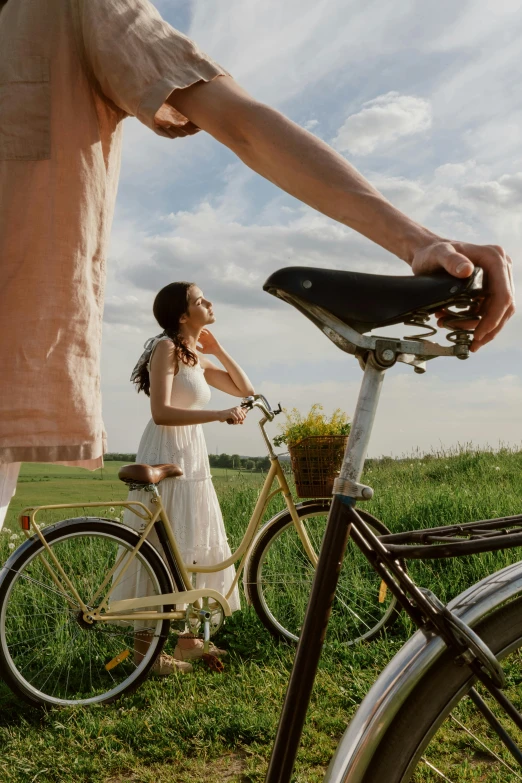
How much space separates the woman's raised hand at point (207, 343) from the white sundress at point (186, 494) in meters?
0.23

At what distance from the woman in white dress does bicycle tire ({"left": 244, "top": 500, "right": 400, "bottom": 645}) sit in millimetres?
232

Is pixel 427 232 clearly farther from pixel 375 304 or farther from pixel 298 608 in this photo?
pixel 298 608

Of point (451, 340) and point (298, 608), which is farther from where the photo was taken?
point (298, 608)

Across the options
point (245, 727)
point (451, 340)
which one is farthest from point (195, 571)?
point (451, 340)

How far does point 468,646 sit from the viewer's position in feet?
3.49

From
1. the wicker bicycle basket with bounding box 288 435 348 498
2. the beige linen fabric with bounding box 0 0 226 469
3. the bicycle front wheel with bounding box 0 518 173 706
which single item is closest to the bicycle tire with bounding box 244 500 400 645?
the wicker bicycle basket with bounding box 288 435 348 498

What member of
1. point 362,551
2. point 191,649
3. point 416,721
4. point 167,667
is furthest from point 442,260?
point 191,649

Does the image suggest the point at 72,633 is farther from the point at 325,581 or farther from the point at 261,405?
the point at 325,581

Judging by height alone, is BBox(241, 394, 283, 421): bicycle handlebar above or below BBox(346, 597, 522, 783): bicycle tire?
above

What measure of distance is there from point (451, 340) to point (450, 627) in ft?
1.44

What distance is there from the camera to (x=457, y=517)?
5.71 metres

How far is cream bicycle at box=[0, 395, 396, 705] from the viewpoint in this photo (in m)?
3.67

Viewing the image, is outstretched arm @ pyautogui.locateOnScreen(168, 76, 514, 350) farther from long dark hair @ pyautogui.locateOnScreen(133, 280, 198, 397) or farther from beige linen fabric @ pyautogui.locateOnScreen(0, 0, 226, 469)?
long dark hair @ pyautogui.locateOnScreen(133, 280, 198, 397)

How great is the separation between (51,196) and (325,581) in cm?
92
